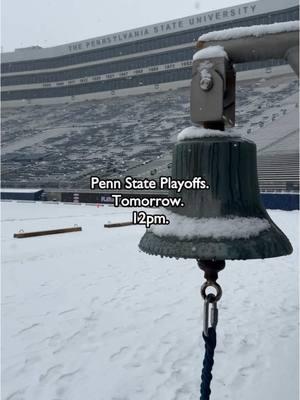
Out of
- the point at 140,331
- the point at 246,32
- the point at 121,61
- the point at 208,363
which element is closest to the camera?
the point at 208,363

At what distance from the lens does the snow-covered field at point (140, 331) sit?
3.54m

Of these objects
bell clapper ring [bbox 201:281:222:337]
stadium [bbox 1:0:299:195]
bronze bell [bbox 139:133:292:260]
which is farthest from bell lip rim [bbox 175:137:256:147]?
stadium [bbox 1:0:299:195]

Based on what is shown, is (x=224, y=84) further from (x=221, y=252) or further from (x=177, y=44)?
(x=177, y=44)

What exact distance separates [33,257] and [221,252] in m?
8.21

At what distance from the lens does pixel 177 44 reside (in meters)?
53.1

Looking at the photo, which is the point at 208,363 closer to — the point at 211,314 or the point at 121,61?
the point at 211,314

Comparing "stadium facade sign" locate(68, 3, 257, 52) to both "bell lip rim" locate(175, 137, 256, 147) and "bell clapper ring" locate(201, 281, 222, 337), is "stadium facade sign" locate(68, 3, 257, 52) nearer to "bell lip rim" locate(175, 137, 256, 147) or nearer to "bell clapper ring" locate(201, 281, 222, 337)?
"bell lip rim" locate(175, 137, 256, 147)

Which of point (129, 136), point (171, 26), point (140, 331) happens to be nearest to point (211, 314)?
point (140, 331)

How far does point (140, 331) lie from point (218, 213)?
354 cm

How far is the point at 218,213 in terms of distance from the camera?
1522mm

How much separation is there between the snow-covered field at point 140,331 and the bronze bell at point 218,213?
2.35 metres

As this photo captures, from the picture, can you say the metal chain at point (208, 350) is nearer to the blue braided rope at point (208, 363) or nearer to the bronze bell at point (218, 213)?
the blue braided rope at point (208, 363)

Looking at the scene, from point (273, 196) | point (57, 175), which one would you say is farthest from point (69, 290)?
point (57, 175)

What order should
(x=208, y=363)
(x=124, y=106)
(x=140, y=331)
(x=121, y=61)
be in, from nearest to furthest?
(x=208, y=363), (x=140, y=331), (x=124, y=106), (x=121, y=61)
